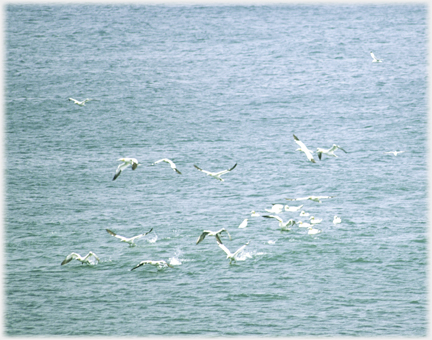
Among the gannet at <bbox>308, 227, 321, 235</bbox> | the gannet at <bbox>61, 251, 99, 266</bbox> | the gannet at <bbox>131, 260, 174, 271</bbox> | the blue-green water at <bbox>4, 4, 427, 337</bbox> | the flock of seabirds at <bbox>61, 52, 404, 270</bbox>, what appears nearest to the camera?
the blue-green water at <bbox>4, 4, 427, 337</bbox>

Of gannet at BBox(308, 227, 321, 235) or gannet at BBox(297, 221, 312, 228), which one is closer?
gannet at BBox(308, 227, 321, 235)

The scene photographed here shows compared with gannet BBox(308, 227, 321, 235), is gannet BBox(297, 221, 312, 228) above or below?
below

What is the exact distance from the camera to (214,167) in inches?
1956

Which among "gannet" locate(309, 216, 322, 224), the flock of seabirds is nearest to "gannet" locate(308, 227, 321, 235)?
the flock of seabirds

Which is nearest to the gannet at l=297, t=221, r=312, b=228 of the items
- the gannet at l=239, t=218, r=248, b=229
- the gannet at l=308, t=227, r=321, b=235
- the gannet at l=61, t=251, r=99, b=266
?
the gannet at l=308, t=227, r=321, b=235

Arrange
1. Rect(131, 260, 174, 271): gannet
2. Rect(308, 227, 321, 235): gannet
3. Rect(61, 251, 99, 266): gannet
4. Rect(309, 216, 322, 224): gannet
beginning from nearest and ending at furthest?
Rect(131, 260, 174, 271): gannet < Rect(61, 251, 99, 266): gannet < Rect(308, 227, 321, 235): gannet < Rect(309, 216, 322, 224): gannet

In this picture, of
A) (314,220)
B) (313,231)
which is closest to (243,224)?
(313,231)

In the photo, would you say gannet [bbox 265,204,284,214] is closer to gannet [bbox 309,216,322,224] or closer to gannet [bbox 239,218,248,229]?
gannet [bbox 309,216,322,224]

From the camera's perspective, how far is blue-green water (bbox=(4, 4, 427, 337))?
30.8m

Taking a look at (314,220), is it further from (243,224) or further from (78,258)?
(78,258)

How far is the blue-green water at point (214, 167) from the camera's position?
30.8 meters

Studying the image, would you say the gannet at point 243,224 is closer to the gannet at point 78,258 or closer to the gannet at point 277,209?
the gannet at point 277,209

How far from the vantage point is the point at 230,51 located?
82.1m

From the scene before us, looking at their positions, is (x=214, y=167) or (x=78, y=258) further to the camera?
(x=214, y=167)
